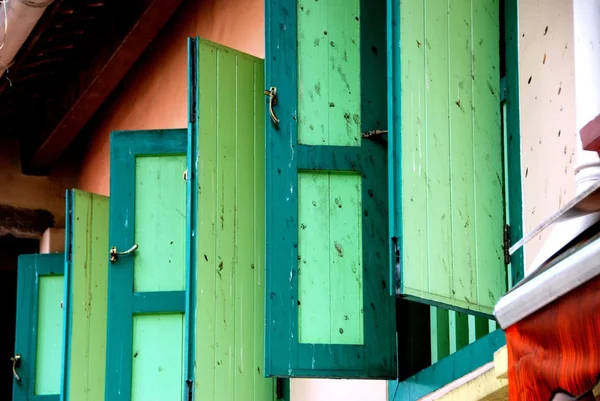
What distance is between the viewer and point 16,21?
21.0 feet

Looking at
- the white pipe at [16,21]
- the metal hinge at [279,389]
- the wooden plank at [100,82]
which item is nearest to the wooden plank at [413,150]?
the metal hinge at [279,389]

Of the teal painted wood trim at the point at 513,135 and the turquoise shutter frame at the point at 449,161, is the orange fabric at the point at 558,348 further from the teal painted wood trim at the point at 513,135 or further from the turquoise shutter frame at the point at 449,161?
the teal painted wood trim at the point at 513,135

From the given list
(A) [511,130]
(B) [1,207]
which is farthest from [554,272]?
(B) [1,207]

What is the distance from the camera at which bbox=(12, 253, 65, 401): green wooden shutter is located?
7484mm

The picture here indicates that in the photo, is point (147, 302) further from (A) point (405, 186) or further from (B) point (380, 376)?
(A) point (405, 186)

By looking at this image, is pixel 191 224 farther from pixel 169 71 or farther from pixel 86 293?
pixel 169 71

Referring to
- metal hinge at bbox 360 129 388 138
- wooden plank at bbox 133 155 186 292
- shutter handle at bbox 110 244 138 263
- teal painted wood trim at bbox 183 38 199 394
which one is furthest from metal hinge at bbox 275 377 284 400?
metal hinge at bbox 360 129 388 138

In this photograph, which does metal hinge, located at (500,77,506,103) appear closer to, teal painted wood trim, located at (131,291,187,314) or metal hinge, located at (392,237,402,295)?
metal hinge, located at (392,237,402,295)

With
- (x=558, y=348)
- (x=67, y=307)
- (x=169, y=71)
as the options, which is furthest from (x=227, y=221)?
(x=558, y=348)

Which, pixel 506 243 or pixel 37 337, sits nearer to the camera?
pixel 506 243

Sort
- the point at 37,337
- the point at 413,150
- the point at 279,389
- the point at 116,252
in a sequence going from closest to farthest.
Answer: the point at 413,150, the point at 279,389, the point at 116,252, the point at 37,337

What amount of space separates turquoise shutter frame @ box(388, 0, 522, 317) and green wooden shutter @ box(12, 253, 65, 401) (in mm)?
4068

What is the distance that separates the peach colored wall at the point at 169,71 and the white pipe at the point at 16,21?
76 cm

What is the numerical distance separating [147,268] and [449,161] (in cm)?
196
